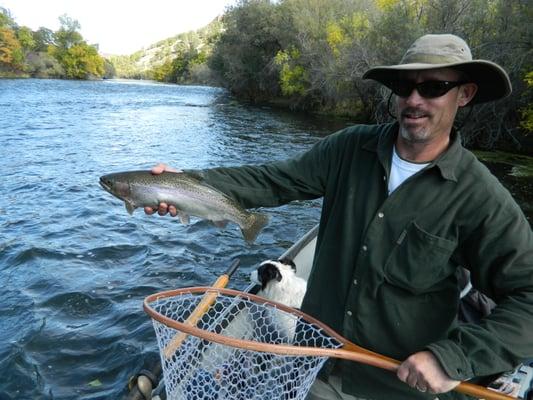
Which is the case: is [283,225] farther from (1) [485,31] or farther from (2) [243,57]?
(2) [243,57]

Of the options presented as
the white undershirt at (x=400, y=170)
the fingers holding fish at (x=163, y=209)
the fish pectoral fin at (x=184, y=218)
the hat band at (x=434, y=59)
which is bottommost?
the fish pectoral fin at (x=184, y=218)

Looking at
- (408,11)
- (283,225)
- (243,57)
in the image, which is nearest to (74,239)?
(283,225)

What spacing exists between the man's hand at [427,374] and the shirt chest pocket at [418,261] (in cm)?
42

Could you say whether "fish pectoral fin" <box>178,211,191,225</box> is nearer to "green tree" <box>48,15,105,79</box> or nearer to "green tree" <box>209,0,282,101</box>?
"green tree" <box>209,0,282,101</box>

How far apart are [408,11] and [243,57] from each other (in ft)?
87.3

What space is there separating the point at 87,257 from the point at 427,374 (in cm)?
746

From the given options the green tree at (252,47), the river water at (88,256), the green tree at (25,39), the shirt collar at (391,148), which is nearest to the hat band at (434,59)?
the shirt collar at (391,148)

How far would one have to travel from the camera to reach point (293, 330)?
322cm

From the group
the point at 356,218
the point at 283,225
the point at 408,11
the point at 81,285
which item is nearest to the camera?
the point at 356,218

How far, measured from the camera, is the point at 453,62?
2396 mm

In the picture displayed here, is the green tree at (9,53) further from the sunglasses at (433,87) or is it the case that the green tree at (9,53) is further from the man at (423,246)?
the sunglasses at (433,87)

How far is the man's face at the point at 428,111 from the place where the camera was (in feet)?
8.19

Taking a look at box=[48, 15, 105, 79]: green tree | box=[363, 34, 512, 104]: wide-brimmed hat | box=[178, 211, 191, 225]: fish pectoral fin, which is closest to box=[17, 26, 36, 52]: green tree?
box=[48, 15, 105, 79]: green tree

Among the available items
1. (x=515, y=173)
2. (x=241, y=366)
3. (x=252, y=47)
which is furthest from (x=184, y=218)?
(x=252, y=47)
